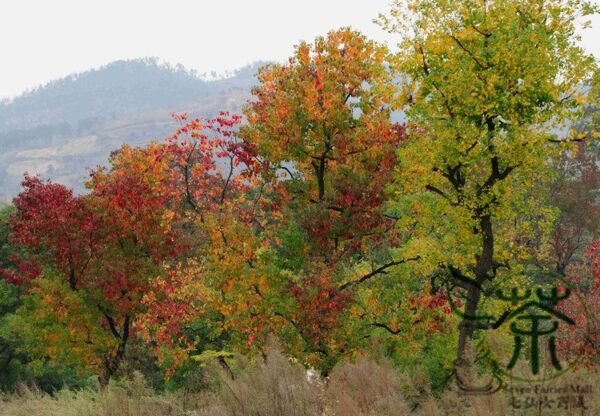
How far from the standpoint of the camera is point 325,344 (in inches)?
502

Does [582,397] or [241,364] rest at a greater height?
[582,397]

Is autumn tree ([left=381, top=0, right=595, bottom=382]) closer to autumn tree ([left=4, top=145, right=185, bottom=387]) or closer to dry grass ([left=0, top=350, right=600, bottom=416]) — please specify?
dry grass ([left=0, top=350, right=600, bottom=416])

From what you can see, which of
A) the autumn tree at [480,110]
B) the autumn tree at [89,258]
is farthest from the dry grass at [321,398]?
the autumn tree at [89,258]

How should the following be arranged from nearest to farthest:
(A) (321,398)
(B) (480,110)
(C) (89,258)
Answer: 1. (A) (321,398)
2. (B) (480,110)
3. (C) (89,258)

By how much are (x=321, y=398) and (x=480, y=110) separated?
602cm

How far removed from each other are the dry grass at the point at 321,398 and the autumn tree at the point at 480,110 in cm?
225

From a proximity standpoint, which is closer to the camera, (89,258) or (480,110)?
(480,110)

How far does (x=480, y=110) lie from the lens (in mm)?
10969

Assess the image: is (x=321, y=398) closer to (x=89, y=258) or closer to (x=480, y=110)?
(x=480, y=110)

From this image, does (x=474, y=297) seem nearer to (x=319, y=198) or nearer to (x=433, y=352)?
(x=433, y=352)

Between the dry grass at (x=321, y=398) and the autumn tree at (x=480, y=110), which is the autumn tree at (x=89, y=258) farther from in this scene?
the autumn tree at (x=480, y=110)

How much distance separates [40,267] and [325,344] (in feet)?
29.1

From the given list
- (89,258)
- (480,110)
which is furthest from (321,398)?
(89,258)

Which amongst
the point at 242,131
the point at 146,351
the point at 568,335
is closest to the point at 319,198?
the point at 242,131
